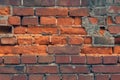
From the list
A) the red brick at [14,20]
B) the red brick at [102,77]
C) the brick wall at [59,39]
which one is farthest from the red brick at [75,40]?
the red brick at [14,20]

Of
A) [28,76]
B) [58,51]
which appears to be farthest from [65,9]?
[28,76]

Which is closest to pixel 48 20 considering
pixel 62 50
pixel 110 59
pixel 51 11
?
pixel 51 11

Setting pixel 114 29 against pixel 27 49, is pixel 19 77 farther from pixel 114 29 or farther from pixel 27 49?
pixel 114 29

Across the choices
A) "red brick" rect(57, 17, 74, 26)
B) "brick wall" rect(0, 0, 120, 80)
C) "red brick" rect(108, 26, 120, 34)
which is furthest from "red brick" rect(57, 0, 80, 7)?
"red brick" rect(108, 26, 120, 34)

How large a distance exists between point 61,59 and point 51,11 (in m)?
0.45

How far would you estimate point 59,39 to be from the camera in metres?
2.05

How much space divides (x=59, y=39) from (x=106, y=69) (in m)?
0.51

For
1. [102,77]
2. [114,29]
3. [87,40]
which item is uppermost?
[114,29]

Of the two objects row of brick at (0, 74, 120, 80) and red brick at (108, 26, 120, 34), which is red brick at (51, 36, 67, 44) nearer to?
row of brick at (0, 74, 120, 80)

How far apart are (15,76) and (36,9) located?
0.64 metres

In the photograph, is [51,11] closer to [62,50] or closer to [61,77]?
[62,50]

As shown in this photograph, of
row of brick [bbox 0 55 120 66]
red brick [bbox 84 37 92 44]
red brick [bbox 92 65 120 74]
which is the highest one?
red brick [bbox 84 37 92 44]

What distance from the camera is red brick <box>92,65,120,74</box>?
2.05m

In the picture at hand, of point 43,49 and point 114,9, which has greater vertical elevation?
point 114,9
